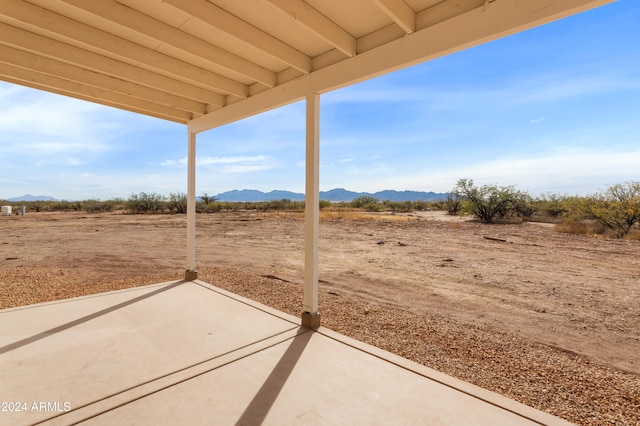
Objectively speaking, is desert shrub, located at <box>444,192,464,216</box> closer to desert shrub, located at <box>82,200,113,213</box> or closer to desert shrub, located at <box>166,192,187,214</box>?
desert shrub, located at <box>166,192,187,214</box>

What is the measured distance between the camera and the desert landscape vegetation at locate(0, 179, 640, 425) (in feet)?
8.24

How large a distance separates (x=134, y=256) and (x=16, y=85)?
556cm

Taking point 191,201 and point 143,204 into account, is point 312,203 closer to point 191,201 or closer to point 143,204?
point 191,201

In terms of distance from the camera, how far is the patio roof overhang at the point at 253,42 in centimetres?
202

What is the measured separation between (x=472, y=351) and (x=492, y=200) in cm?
1468

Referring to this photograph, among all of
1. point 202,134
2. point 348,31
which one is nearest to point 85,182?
point 202,134

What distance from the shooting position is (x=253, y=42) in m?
2.46

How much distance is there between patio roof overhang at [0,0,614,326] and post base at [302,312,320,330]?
0.5 inches

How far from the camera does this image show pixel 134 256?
7895mm

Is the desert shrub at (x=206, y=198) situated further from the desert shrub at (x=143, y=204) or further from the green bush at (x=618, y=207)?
the green bush at (x=618, y=207)

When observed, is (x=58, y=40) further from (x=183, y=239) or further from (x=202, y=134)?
(x=183, y=239)

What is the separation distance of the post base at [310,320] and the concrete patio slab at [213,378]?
81mm

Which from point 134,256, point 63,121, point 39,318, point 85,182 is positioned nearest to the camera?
point 39,318

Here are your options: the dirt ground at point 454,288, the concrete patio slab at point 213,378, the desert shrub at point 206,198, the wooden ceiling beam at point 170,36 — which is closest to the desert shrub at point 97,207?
the desert shrub at point 206,198
